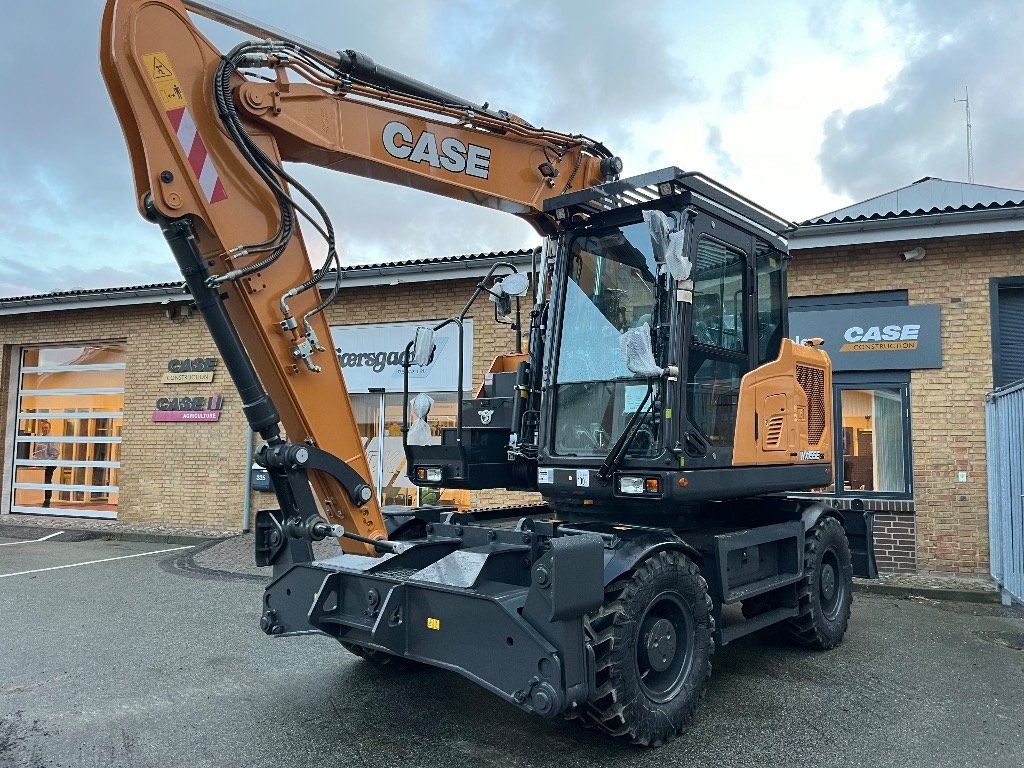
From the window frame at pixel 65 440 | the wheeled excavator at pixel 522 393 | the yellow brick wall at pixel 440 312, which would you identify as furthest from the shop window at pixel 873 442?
the window frame at pixel 65 440

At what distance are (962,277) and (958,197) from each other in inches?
421

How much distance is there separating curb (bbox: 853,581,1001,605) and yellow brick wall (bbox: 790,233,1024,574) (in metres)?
0.60

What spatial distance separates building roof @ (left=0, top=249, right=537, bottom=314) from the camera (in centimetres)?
1050

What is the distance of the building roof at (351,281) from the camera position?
10500 mm

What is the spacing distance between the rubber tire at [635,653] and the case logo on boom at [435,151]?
269 centimetres

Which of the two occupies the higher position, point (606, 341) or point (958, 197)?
point (958, 197)

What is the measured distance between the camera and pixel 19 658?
5.70 metres

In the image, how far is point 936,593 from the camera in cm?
792

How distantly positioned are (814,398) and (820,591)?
4.99ft

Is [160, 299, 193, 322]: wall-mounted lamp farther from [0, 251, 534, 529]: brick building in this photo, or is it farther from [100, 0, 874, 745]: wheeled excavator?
[100, 0, 874, 745]: wheeled excavator

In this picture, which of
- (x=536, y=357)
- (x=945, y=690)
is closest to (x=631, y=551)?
(x=536, y=357)

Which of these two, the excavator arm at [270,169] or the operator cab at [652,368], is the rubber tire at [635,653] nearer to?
the operator cab at [652,368]

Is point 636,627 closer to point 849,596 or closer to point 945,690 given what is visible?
point 945,690

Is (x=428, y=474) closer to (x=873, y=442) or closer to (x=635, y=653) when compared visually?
(x=635, y=653)
